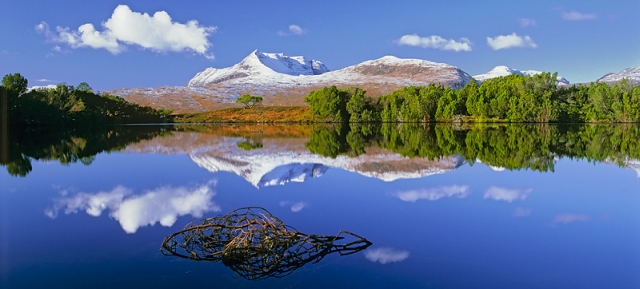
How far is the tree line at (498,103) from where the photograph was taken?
2648 inches

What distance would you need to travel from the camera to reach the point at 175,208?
10.5 m

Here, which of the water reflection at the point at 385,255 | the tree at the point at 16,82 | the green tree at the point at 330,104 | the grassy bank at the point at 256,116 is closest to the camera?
the water reflection at the point at 385,255

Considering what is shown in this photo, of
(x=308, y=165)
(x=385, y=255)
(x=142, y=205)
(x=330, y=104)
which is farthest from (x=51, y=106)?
(x=385, y=255)

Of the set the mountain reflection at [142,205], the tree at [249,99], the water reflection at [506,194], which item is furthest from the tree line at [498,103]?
the mountain reflection at [142,205]

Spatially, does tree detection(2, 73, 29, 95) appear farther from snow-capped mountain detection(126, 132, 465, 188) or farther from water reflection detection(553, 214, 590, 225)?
water reflection detection(553, 214, 590, 225)

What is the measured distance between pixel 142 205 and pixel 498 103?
221ft

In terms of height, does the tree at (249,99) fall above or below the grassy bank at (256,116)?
above

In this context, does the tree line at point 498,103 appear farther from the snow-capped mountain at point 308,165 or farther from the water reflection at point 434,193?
the water reflection at point 434,193

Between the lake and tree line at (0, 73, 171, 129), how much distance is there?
3946cm

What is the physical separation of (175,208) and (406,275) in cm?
613

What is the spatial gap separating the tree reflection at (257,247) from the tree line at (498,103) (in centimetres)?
6832

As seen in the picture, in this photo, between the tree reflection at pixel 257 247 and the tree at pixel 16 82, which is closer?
the tree reflection at pixel 257 247

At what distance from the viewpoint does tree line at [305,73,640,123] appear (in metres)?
67.2

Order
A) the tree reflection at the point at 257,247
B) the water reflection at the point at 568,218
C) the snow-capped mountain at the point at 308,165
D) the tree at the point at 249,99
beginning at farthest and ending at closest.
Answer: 1. the tree at the point at 249,99
2. the snow-capped mountain at the point at 308,165
3. the water reflection at the point at 568,218
4. the tree reflection at the point at 257,247
